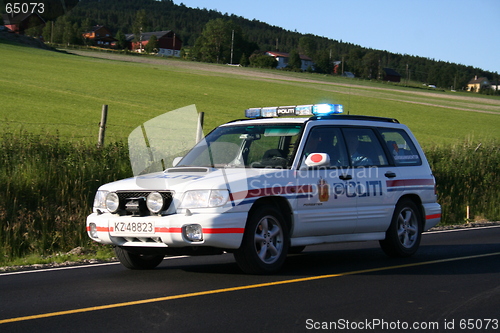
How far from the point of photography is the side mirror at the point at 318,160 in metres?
8.09

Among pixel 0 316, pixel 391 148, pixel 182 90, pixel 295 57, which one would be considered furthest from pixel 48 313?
pixel 295 57

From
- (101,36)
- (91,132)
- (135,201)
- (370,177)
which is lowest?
(91,132)

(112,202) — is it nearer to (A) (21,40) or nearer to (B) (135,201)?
(B) (135,201)

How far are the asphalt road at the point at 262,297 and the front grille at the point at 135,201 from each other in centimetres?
77

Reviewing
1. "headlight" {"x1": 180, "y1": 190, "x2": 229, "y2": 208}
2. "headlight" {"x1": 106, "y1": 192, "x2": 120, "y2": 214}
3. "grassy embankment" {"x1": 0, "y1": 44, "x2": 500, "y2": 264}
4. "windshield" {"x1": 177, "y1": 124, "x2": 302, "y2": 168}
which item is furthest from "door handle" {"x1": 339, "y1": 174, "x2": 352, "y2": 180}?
"headlight" {"x1": 106, "y1": 192, "x2": 120, "y2": 214}

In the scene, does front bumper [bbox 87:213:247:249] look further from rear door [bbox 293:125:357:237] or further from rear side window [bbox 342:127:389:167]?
rear side window [bbox 342:127:389:167]

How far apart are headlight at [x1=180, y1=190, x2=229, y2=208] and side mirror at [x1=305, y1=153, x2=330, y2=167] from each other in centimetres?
123

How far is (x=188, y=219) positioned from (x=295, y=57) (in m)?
157

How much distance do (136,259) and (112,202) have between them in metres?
1.08

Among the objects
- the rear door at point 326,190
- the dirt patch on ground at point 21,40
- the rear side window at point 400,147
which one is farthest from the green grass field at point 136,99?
the rear door at point 326,190

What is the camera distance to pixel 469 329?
5.62 meters

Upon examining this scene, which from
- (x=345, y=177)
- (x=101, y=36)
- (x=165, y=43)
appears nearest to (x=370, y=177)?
(x=345, y=177)

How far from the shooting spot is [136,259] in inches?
340

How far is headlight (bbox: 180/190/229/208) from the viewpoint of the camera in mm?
7414
